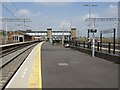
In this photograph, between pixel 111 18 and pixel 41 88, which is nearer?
pixel 41 88

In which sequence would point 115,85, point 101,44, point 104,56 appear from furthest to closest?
point 101,44
point 104,56
point 115,85

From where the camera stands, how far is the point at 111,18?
257 ft

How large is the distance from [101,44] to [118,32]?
4.95 meters

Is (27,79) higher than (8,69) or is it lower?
higher

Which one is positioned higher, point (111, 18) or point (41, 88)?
point (111, 18)

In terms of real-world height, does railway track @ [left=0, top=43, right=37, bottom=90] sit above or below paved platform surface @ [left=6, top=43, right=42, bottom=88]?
below

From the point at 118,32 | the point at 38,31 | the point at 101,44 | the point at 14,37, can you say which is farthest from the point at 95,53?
the point at 38,31

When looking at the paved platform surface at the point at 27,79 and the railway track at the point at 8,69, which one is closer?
the paved platform surface at the point at 27,79

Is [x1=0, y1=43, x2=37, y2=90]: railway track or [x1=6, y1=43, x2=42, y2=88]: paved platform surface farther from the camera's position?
[x1=0, y1=43, x2=37, y2=90]: railway track

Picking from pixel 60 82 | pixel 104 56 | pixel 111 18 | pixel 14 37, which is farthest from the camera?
pixel 14 37

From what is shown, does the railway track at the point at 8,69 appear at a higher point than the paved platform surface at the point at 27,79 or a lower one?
lower

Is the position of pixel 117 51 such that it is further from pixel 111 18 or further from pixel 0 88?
pixel 111 18

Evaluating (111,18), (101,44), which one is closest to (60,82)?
(101,44)

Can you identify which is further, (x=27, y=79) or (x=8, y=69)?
(x=8, y=69)
